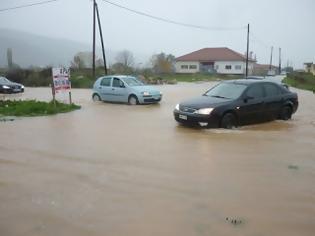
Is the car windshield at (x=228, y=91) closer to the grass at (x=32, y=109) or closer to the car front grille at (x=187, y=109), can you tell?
the car front grille at (x=187, y=109)

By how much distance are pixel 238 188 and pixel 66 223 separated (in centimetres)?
264

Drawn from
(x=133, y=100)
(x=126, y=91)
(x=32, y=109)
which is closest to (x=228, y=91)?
(x=133, y=100)

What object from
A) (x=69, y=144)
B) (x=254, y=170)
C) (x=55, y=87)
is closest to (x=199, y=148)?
(x=254, y=170)

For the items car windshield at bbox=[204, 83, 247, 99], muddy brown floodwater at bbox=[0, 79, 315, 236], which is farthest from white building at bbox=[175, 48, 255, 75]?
muddy brown floodwater at bbox=[0, 79, 315, 236]

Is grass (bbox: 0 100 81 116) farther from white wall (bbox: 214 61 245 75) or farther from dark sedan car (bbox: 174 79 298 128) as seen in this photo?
white wall (bbox: 214 61 245 75)

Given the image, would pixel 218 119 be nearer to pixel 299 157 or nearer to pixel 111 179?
pixel 299 157

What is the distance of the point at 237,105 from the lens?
464 inches

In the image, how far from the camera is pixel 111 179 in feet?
21.9

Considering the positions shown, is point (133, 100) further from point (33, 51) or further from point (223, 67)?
point (33, 51)

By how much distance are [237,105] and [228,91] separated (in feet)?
2.91

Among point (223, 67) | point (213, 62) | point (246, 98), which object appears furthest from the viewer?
point (213, 62)

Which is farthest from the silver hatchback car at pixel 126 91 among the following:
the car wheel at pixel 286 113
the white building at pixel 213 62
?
the white building at pixel 213 62

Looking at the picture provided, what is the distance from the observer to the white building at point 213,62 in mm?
84875

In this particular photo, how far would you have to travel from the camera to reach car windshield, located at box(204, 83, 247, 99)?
12.2m
